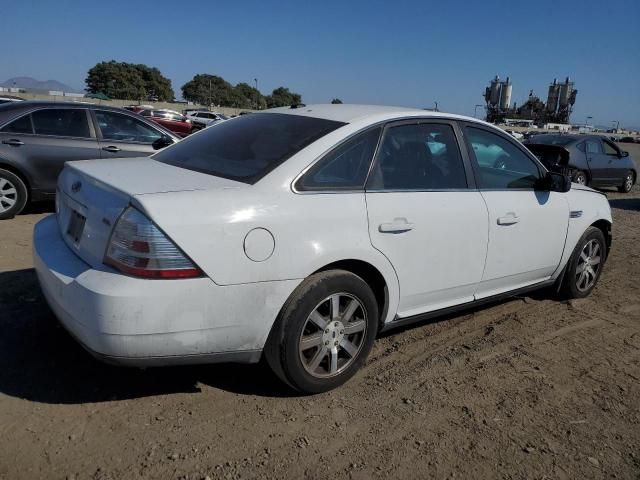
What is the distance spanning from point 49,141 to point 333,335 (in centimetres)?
568

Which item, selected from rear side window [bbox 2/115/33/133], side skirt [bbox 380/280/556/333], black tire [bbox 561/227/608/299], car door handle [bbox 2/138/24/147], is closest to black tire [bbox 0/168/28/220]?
car door handle [bbox 2/138/24/147]

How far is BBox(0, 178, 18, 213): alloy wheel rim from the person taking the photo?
22.2ft

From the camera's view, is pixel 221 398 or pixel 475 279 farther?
pixel 475 279

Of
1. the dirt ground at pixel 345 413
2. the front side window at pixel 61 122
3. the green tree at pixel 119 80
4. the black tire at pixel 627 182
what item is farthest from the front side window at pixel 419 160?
the green tree at pixel 119 80

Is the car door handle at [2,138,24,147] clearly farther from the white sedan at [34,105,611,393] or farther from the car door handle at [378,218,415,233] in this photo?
the car door handle at [378,218,415,233]

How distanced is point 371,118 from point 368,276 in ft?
3.20

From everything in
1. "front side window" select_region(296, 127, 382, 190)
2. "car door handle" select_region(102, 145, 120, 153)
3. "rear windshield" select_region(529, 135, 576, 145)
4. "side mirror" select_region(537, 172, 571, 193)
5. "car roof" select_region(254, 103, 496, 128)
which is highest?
"car roof" select_region(254, 103, 496, 128)

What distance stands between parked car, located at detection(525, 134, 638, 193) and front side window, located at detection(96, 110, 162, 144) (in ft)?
29.2

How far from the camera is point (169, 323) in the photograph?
2518mm

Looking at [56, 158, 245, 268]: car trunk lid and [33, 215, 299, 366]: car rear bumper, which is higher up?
[56, 158, 245, 268]: car trunk lid

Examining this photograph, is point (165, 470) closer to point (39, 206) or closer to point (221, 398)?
point (221, 398)

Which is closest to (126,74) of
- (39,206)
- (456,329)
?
(39,206)

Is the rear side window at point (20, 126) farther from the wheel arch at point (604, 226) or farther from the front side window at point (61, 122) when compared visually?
the wheel arch at point (604, 226)

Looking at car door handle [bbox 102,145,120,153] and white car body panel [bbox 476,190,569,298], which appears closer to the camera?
white car body panel [bbox 476,190,569,298]
